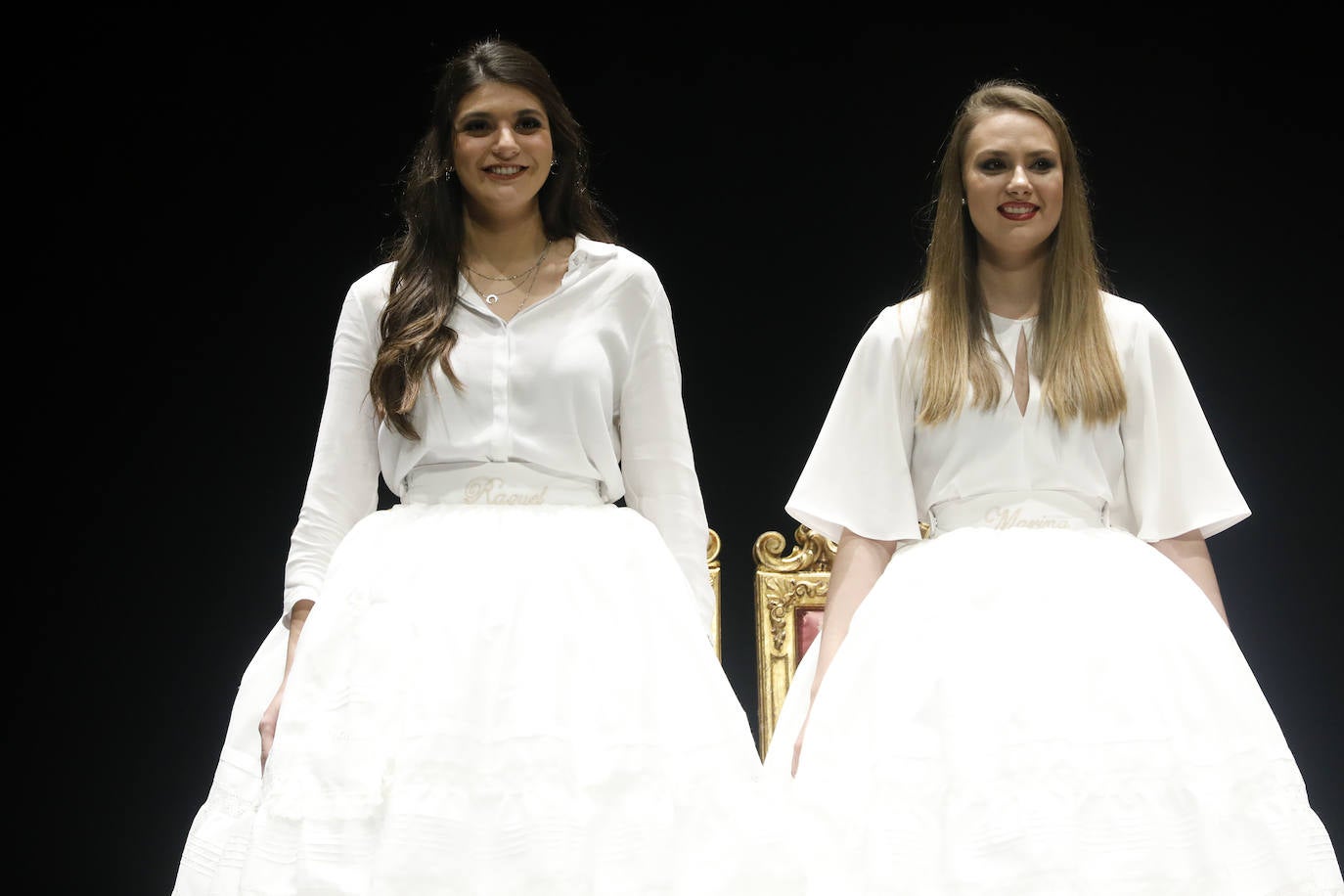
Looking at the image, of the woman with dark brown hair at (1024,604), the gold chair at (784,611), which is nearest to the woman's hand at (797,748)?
the woman with dark brown hair at (1024,604)

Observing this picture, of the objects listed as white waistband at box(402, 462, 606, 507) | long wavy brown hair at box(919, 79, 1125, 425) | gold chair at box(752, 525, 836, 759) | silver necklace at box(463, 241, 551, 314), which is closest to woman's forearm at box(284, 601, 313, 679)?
white waistband at box(402, 462, 606, 507)

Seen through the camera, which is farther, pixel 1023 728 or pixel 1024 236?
pixel 1024 236

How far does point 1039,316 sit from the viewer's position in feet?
7.80

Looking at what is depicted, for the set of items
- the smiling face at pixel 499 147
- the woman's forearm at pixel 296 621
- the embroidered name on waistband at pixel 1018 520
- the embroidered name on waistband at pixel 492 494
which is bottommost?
the woman's forearm at pixel 296 621

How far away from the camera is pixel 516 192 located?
Result: 223 centimetres

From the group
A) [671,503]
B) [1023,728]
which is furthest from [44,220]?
[1023,728]

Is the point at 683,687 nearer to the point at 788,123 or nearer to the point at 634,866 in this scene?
the point at 634,866

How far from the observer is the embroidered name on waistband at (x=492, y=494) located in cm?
210

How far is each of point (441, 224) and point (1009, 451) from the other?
82 cm

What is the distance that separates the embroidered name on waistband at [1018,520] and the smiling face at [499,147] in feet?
2.49

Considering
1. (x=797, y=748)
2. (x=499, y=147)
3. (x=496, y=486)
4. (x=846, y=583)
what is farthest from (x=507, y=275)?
(x=797, y=748)

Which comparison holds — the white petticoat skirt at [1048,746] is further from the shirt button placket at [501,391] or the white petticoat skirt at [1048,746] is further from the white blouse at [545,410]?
the shirt button placket at [501,391]

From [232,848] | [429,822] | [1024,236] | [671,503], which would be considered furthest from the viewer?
[1024,236]

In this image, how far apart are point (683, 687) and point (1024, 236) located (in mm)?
859
